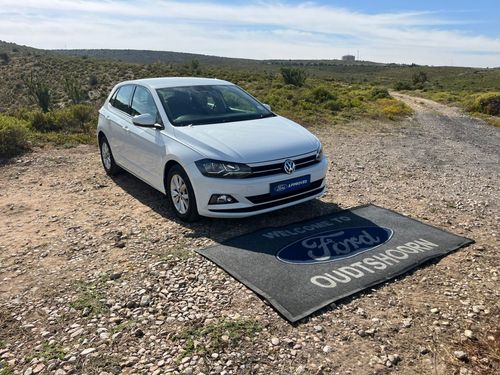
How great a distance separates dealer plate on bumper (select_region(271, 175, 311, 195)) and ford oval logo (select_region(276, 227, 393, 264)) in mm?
571

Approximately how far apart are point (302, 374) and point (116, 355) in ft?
4.11

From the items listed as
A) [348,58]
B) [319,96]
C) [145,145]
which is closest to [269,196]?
[145,145]

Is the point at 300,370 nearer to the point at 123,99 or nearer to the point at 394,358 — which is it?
the point at 394,358

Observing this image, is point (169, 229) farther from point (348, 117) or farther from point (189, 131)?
point (348, 117)

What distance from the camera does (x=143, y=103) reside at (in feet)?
19.1

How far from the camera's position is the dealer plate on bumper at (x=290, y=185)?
465 centimetres

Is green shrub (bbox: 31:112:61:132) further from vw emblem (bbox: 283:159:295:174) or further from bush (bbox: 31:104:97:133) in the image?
vw emblem (bbox: 283:159:295:174)

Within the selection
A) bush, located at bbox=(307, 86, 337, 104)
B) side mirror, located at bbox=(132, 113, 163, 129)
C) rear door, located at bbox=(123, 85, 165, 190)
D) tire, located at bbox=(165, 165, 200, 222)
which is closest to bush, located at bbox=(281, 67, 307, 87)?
bush, located at bbox=(307, 86, 337, 104)

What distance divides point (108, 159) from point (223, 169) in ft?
10.8

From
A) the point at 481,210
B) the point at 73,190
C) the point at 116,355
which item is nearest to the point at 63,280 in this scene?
the point at 116,355

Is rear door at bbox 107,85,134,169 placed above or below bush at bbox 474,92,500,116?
below

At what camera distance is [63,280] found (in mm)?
3922

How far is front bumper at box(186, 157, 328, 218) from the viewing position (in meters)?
4.52

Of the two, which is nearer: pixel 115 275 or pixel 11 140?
pixel 115 275
